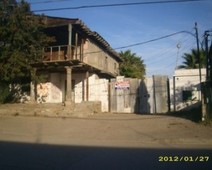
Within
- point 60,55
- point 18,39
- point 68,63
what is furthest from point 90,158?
point 60,55

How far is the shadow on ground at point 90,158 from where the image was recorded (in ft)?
22.2

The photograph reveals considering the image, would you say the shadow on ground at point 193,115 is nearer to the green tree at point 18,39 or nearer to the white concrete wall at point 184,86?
the white concrete wall at point 184,86

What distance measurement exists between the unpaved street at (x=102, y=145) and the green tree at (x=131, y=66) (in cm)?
2362

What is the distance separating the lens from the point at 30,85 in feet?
80.9

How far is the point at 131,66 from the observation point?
41.0 meters

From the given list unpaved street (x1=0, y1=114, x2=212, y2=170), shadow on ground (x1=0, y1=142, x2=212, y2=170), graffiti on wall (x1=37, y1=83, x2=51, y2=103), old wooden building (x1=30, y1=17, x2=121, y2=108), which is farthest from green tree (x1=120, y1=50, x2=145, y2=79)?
shadow on ground (x1=0, y1=142, x2=212, y2=170)

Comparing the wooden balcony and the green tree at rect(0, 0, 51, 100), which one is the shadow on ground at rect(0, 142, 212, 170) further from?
the wooden balcony

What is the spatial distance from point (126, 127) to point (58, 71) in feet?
44.6

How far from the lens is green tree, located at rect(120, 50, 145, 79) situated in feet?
129

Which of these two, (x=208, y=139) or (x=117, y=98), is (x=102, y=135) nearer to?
(x=208, y=139)

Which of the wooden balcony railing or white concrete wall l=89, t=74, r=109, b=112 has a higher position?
the wooden balcony railing

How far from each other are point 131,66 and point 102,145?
103ft

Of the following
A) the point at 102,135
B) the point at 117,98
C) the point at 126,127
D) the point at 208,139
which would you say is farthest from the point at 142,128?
the point at 117,98
